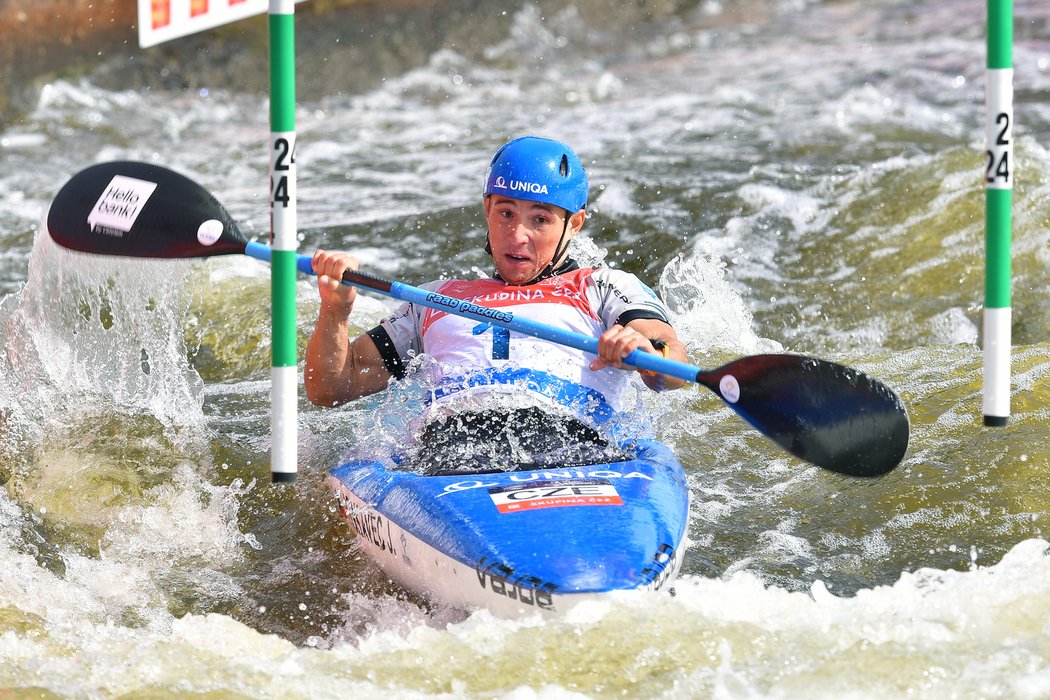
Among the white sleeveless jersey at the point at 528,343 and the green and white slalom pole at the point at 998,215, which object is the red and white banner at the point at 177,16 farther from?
the green and white slalom pole at the point at 998,215

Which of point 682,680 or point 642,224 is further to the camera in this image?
point 642,224

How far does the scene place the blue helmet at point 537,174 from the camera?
3.97m

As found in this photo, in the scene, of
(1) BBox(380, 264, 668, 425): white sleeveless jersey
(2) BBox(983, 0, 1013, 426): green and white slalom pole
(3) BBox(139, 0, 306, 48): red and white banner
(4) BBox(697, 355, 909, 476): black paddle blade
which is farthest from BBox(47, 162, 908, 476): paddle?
(3) BBox(139, 0, 306, 48): red and white banner

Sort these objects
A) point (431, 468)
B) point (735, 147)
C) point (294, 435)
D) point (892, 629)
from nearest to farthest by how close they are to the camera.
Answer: point (892, 629) < point (294, 435) < point (431, 468) < point (735, 147)

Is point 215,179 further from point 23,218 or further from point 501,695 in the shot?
point 501,695

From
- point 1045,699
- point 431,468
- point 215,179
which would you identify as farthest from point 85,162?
point 1045,699

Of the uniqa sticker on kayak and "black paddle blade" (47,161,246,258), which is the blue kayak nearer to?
the uniqa sticker on kayak

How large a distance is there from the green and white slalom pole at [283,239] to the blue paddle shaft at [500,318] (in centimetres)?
38

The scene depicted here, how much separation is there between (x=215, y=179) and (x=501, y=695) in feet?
21.3

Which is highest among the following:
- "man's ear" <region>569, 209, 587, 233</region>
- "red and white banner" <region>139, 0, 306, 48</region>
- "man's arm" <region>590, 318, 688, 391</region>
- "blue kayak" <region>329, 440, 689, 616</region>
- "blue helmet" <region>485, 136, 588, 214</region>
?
"red and white banner" <region>139, 0, 306, 48</region>

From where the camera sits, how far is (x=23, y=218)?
316 inches

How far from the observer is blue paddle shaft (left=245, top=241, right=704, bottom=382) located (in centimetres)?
357

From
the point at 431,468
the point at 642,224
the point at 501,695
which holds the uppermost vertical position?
the point at 642,224

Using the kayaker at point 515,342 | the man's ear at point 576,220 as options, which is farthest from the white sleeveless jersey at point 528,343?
the man's ear at point 576,220
